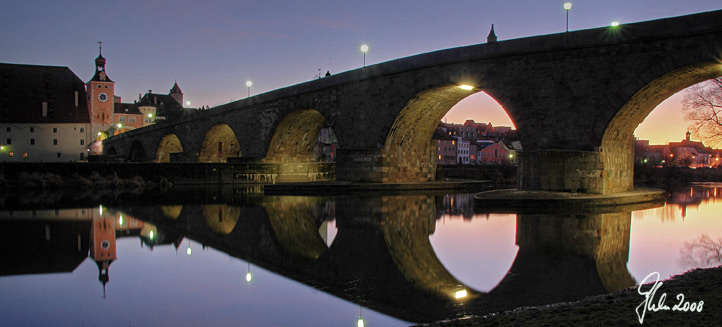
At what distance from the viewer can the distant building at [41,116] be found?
56.0 m

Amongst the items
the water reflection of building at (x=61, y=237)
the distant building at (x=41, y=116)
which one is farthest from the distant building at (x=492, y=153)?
the water reflection of building at (x=61, y=237)

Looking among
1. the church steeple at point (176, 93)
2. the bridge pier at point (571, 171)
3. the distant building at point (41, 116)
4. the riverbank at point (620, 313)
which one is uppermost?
the church steeple at point (176, 93)

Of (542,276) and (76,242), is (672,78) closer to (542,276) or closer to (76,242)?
(542,276)

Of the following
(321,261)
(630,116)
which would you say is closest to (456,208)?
(630,116)

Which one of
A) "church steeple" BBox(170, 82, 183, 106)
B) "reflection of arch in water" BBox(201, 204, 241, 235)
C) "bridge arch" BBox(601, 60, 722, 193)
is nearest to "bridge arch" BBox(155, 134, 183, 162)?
"reflection of arch in water" BBox(201, 204, 241, 235)

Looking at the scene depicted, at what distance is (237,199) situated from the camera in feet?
61.3

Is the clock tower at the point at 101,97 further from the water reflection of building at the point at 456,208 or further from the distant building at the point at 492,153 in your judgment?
the water reflection of building at the point at 456,208

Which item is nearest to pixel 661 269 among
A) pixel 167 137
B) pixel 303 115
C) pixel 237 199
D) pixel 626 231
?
pixel 626 231

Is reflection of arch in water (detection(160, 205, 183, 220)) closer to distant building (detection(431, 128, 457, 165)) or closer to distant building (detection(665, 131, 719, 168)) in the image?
distant building (detection(431, 128, 457, 165))

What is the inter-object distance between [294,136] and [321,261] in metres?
25.2

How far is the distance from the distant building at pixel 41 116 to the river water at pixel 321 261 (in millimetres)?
49519

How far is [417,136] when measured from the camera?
76.4 ft

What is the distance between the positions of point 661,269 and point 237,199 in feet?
46.8

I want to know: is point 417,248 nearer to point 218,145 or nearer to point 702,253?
point 702,253
